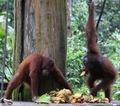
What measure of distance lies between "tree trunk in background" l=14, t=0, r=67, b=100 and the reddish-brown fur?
2.2 inches

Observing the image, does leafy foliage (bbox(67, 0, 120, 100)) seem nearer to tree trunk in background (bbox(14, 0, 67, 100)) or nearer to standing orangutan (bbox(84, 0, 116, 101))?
standing orangutan (bbox(84, 0, 116, 101))

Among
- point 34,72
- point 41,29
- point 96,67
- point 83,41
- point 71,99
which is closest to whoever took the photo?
point 71,99

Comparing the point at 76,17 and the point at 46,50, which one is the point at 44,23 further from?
the point at 76,17

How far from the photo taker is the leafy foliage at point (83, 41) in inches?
213

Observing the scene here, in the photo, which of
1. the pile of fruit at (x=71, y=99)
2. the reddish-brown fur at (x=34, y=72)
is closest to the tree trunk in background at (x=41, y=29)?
the reddish-brown fur at (x=34, y=72)

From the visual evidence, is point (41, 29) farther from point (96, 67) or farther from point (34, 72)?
point (96, 67)

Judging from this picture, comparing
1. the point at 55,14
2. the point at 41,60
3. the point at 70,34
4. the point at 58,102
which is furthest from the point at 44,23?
the point at 70,34

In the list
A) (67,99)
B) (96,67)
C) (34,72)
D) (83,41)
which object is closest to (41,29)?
(34,72)

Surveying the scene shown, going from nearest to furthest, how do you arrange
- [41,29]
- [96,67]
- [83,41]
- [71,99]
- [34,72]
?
1. [71,99]
2. [41,29]
3. [34,72]
4. [96,67]
5. [83,41]

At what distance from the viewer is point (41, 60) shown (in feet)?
11.2

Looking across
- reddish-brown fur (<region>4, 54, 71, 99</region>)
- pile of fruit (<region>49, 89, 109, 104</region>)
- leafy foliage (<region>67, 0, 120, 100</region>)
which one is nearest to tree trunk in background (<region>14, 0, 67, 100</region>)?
reddish-brown fur (<region>4, 54, 71, 99</region>)

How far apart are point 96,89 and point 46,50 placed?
67 centimetres

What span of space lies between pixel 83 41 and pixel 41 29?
379 centimetres

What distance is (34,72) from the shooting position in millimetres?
3494
